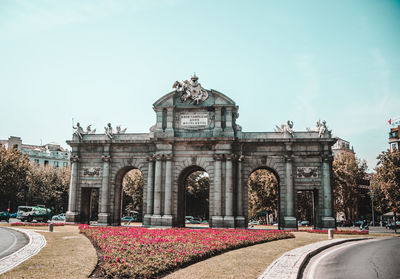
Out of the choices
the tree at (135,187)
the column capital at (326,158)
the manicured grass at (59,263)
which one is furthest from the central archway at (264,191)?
the manicured grass at (59,263)

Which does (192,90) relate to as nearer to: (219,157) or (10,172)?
(219,157)

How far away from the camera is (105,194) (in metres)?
40.2

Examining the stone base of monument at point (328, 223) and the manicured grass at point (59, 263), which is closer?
the manicured grass at point (59, 263)

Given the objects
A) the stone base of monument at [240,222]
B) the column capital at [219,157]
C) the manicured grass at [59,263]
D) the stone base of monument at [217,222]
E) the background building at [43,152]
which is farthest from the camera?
the background building at [43,152]

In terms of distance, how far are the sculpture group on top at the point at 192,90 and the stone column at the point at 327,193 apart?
607 inches

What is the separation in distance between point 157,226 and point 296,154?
688 inches

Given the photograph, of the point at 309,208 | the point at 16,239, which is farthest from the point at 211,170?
the point at 309,208

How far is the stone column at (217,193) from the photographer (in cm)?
3638

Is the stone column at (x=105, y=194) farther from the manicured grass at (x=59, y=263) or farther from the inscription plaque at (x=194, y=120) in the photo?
the manicured grass at (x=59, y=263)

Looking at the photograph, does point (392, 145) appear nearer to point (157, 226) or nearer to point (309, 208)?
point (309, 208)

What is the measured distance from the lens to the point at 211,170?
3812 cm

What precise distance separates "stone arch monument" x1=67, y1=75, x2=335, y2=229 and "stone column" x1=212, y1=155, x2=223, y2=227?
10 centimetres

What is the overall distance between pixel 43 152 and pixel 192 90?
244ft

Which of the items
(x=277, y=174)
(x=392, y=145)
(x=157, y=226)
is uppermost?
(x=392, y=145)
